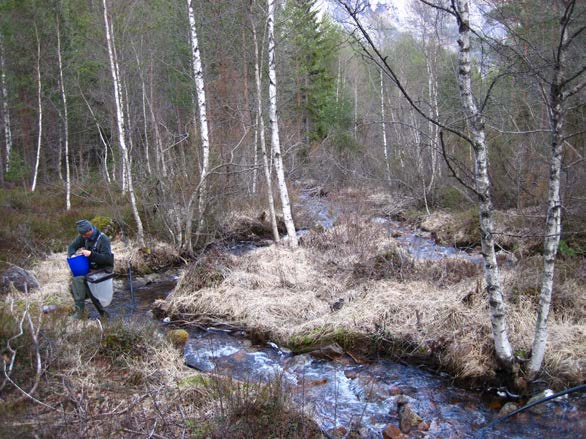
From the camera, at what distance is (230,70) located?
687 inches

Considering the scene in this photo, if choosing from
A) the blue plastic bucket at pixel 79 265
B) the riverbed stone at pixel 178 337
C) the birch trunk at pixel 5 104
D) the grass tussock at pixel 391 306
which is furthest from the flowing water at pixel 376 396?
the birch trunk at pixel 5 104

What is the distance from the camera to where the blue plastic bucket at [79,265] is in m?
6.75

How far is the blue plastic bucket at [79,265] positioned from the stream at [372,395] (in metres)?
1.91

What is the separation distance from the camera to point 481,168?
4.43m

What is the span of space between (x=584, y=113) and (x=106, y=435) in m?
11.9

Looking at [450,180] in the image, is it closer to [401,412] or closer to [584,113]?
[584,113]

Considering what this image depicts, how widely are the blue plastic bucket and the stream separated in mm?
1913

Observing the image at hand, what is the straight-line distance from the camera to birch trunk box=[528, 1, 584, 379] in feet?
13.8

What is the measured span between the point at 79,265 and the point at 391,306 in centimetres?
477

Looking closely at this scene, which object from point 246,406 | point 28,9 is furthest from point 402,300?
point 28,9

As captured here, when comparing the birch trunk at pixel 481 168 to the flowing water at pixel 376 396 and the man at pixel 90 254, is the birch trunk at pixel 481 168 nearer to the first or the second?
the flowing water at pixel 376 396

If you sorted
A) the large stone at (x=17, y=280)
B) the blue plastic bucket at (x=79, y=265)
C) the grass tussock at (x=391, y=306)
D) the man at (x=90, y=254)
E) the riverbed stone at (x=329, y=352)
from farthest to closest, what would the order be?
1. the large stone at (x=17, y=280)
2. the man at (x=90, y=254)
3. the blue plastic bucket at (x=79, y=265)
4. the riverbed stone at (x=329, y=352)
5. the grass tussock at (x=391, y=306)

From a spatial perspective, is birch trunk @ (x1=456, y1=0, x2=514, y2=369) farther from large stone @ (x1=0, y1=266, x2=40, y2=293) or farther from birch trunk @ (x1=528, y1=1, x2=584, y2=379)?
large stone @ (x1=0, y1=266, x2=40, y2=293)

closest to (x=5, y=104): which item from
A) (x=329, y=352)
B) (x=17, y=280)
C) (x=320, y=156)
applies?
(x=320, y=156)
